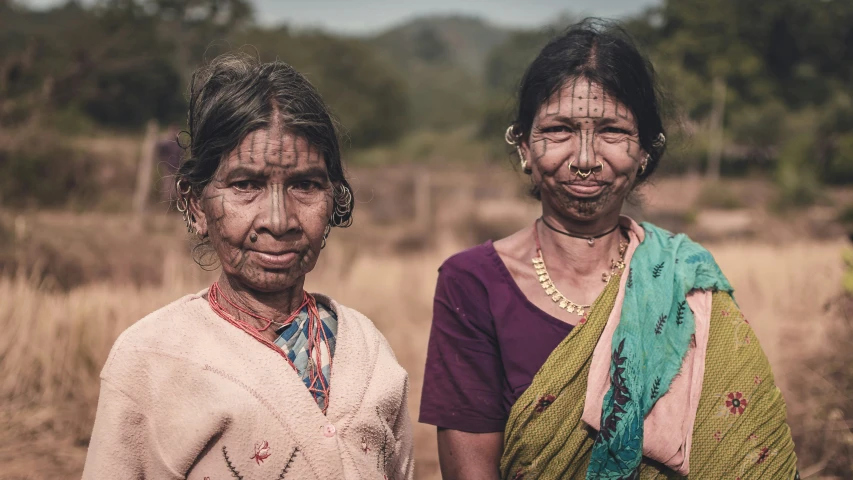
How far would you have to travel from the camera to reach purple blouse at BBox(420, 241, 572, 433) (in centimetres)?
211

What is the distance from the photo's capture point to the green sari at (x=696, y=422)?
80.1 inches

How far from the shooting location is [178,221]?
1212cm

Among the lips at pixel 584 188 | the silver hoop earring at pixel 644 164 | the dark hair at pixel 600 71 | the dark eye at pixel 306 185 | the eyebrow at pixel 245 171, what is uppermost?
the dark hair at pixel 600 71

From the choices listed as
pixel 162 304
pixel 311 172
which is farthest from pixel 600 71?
pixel 162 304

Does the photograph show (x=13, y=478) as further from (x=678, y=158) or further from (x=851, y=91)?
(x=851, y=91)

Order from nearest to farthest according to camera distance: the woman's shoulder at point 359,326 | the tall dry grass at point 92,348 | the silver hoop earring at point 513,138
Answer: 1. the woman's shoulder at point 359,326
2. the silver hoop earring at point 513,138
3. the tall dry grass at point 92,348

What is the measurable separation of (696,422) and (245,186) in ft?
4.39

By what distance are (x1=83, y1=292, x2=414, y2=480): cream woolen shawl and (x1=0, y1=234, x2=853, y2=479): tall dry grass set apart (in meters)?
1.90

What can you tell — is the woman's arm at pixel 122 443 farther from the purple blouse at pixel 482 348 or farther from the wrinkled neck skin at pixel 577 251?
the wrinkled neck skin at pixel 577 251

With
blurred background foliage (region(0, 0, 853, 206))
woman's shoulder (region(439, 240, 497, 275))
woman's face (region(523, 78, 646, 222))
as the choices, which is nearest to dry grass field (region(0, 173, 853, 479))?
woman's shoulder (region(439, 240, 497, 275))

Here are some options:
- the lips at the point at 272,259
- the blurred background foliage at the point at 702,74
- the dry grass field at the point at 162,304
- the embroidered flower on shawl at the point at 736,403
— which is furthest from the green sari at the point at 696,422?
the blurred background foliage at the point at 702,74

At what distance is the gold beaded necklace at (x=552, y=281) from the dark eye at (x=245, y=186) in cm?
93

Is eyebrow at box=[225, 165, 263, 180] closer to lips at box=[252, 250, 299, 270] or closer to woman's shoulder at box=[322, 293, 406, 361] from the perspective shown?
lips at box=[252, 250, 299, 270]

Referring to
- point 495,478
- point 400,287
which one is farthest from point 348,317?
point 400,287
